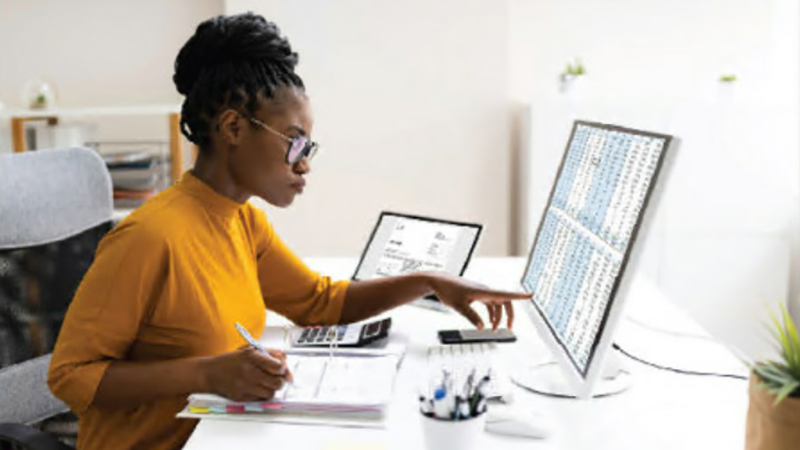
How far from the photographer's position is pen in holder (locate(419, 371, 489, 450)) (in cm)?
107

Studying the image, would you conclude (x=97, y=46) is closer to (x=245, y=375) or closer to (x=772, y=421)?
(x=245, y=375)

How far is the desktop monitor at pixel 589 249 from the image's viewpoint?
1.18 m

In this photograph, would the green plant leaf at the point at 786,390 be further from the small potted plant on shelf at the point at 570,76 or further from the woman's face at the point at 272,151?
the small potted plant on shelf at the point at 570,76

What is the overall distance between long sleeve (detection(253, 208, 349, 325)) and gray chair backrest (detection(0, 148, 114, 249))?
14.4 inches

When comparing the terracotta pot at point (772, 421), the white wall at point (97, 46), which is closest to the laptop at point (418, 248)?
the terracotta pot at point (772, 421)

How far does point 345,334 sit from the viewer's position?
1.67m

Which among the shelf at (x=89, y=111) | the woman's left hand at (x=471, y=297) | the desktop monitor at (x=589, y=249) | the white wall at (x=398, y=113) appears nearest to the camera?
the desktop monitor at (x=589, y=249)

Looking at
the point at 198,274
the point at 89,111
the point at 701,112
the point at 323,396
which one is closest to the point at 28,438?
the point at 198,274

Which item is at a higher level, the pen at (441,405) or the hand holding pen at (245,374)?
the pen at (441,405)

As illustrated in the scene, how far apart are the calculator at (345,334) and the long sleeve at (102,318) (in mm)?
380

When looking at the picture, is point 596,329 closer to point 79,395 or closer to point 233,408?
point 233,408

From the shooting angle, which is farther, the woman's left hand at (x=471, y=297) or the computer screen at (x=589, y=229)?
the woman's left hand at (x=471, y=297)

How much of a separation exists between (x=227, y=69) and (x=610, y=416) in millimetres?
794

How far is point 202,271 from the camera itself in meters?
1.40
